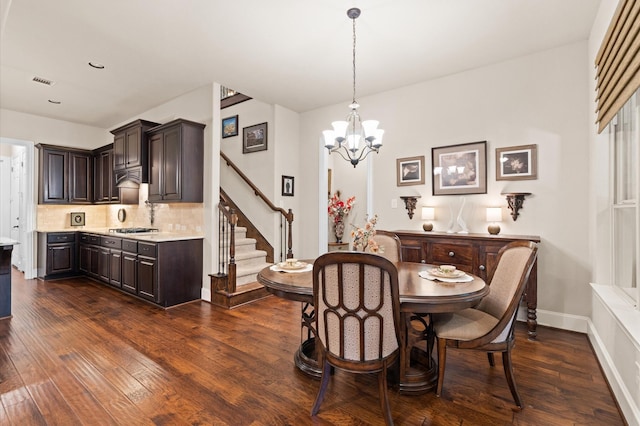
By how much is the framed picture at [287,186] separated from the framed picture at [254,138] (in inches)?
23.7

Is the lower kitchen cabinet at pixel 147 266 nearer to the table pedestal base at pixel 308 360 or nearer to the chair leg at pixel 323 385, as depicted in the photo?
the table pedestal base at pixel 308 360

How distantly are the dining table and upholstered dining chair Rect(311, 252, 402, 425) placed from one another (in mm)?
173

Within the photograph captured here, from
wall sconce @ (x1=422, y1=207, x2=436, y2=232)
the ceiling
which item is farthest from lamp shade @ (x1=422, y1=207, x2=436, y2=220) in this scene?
the ceiling

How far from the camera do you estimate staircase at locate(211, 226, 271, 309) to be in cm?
399

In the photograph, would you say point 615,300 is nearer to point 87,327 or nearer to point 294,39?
point 294,39

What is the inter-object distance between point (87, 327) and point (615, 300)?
4683mm

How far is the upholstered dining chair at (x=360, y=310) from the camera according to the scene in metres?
1.66

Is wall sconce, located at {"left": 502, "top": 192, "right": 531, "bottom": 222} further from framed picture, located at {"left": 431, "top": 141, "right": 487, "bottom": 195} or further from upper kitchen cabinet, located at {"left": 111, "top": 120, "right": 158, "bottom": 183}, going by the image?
upper kitchen cabinet, located at {"left": 111, "top": 120, "right": 158, "bottom": 183}

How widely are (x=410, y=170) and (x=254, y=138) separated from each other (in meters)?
2.68

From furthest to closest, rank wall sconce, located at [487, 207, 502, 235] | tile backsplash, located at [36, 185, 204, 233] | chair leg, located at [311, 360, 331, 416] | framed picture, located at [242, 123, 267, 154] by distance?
1. framed picture, located at [242, 123, 267, 154]
2. tile backsplash, located at [36, 185, 204, 233]
3. wall sconce, located at [487, 207, 502, 235]
4. chair leg, located at [311, 360, 331, 416]

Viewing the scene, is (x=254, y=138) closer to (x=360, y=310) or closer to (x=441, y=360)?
(x=360, y=310)

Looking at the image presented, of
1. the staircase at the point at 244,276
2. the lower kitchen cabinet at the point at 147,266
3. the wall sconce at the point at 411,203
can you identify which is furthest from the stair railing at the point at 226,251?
the wall sconce at the point at 411,203

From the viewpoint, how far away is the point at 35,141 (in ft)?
18.5

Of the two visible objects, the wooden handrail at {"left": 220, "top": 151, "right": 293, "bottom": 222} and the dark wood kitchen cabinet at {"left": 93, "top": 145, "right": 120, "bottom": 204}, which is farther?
the dark wood kitchen cabinet at {"left": 93, "top": 145, "right": 120, "bottom": 204}
